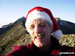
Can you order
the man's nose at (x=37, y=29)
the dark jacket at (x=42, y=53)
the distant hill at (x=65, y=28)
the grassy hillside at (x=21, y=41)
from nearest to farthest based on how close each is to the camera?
1. the man's nose at (x=37, y=29)
2. the dark jacket at (x=42, y=53)
3. the grassy hillside at (x=21, y=41)
4. the distant hill at (x=65, y=28)

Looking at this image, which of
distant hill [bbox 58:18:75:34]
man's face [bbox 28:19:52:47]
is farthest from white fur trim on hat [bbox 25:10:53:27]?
distant hill [bbox 58:18:75:34]

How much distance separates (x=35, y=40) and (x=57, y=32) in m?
1.00

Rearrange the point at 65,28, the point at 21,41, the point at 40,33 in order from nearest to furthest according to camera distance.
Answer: the point at 40,33
the point at 21,41
the point at 65,28

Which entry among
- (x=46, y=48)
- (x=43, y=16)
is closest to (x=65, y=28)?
(x=43, y=16)

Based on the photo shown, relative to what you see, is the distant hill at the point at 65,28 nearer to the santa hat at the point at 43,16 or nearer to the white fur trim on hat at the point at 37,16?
the santa hat at the point at 43,16

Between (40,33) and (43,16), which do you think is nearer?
(40,33)

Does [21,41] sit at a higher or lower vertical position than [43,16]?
lower

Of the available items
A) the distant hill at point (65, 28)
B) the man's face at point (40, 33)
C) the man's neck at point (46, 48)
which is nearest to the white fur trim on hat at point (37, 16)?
the man's face at point (40, 33)

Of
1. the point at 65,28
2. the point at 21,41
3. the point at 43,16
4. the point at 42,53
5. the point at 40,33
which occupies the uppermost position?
the point at 43,16

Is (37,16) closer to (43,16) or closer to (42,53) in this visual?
(43,16)

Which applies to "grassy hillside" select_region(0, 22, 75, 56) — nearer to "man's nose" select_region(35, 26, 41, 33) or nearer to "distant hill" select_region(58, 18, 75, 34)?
"man's nose" select_region(35, 26, 41, 33)

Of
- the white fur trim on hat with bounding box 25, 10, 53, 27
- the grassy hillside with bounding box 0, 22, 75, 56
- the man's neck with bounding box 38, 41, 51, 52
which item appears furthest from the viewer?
the grassy hillside with bounding box 0, 22, 75, 56

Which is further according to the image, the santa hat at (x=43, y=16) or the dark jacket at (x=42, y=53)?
the santa hat at (x=43, y=16)

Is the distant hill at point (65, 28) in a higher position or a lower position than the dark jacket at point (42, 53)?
lower
